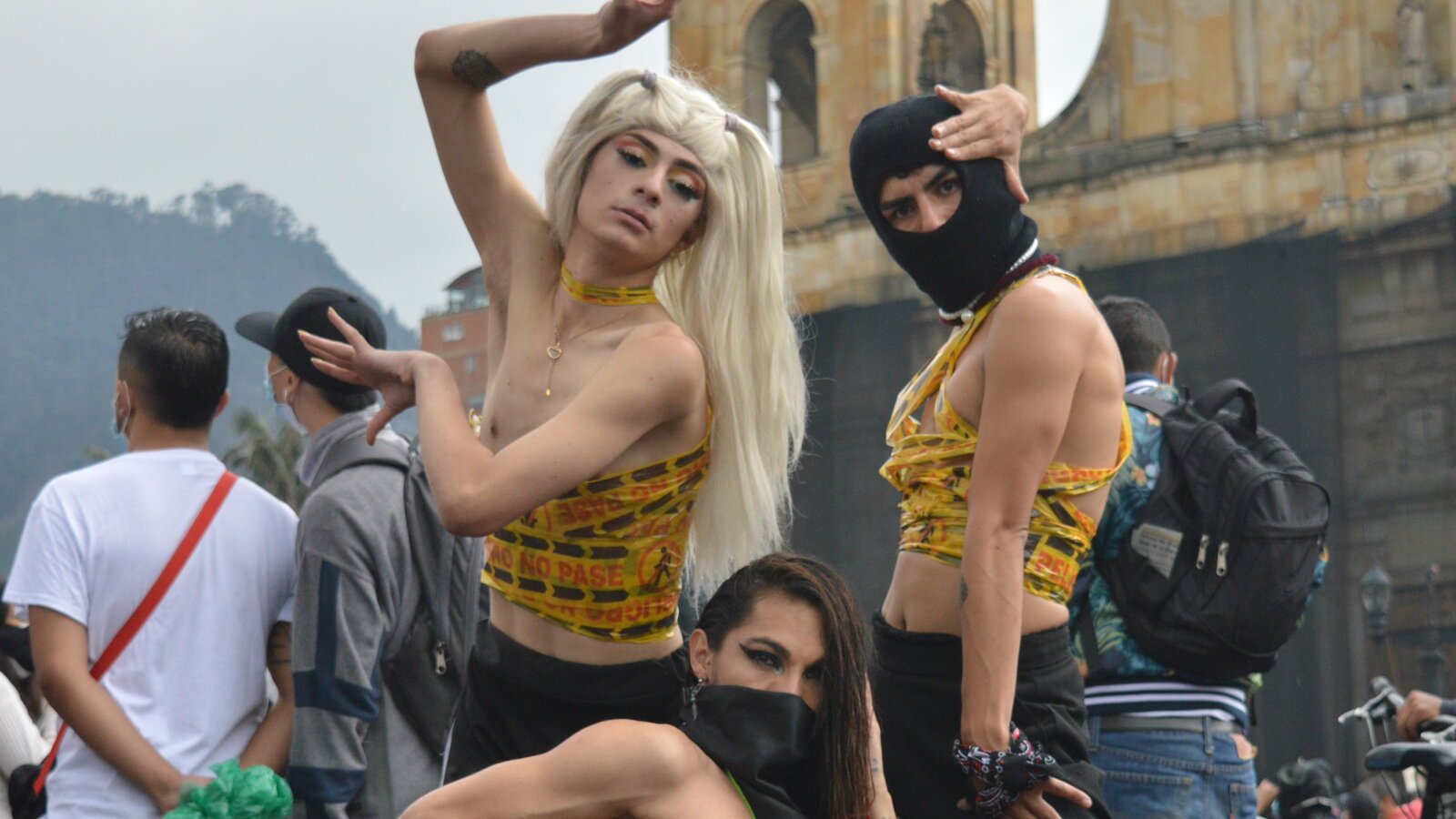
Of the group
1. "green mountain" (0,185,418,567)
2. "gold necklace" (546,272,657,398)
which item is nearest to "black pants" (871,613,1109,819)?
"gold necklace" (546,272,657,398)

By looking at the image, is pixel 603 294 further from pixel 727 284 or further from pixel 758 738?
pixel 758 738

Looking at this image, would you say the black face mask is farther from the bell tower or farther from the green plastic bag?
the bell tower

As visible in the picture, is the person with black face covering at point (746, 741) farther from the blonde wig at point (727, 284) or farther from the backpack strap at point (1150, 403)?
the backpack strap at point (1150, 403)

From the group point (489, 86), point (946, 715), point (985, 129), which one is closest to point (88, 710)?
point (489, 86)

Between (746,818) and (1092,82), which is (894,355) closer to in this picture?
(1092,82)

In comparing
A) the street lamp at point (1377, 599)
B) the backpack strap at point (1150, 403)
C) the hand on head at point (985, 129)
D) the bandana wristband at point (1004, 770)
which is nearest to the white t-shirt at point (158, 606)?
the bandana wristband at point (1004, 770)

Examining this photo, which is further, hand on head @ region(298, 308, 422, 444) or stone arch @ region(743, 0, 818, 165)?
stone arch @ region(743, 0, 818, 165)

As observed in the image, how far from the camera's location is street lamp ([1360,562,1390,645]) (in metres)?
14.3

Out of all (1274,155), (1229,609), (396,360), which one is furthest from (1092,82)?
(396,360)

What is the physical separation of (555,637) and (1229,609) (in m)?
1.70

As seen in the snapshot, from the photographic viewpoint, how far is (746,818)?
2824 millimetres

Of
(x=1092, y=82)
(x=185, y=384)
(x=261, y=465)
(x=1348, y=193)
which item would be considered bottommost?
(x=261, y=465)

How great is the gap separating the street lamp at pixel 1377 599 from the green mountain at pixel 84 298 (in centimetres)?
5422

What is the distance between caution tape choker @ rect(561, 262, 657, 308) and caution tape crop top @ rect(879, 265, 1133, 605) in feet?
1.96
